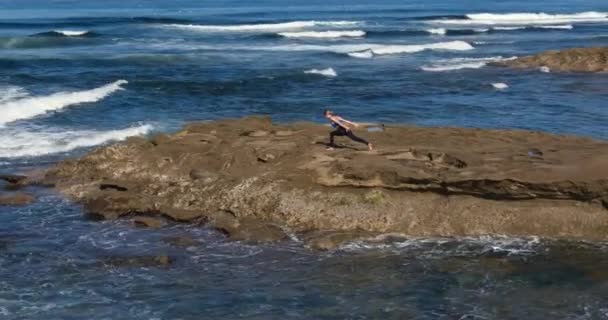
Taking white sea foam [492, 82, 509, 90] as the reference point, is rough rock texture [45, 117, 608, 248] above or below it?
above

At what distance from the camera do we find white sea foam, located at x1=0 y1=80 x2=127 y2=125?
2917cm

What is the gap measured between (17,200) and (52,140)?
6.88 meters

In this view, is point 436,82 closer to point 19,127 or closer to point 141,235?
point 19,127

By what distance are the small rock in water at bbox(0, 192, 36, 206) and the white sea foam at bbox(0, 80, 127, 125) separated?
1037 centimetres

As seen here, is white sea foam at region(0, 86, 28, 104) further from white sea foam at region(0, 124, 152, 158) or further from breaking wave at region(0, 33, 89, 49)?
breaking wave at region(0, 33, 89, 49)

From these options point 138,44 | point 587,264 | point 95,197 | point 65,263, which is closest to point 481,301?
point 587,264

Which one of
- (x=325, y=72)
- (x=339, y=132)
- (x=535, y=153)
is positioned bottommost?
(x=325, y=72)

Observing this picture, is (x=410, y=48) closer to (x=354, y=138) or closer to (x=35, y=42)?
(x=35, y=42)

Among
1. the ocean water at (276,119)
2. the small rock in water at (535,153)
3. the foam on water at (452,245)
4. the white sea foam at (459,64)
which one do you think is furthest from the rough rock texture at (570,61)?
the foam on water at (452,245)

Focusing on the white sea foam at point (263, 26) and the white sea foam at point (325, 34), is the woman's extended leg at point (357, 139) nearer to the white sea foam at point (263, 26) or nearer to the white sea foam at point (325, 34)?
the white sea foam at point (325, 34)

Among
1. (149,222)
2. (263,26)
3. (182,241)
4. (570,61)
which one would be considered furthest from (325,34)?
(182,241)

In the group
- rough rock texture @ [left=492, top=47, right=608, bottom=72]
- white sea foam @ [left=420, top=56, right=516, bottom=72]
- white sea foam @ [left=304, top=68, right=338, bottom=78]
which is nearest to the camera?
rough rock texture @ [left=492, top=47, right=608, bottom=72]

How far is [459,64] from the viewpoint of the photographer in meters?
42.8

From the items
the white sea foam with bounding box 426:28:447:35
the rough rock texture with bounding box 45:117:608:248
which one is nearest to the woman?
the rough rock texture with bounding box 45:117:608:248
